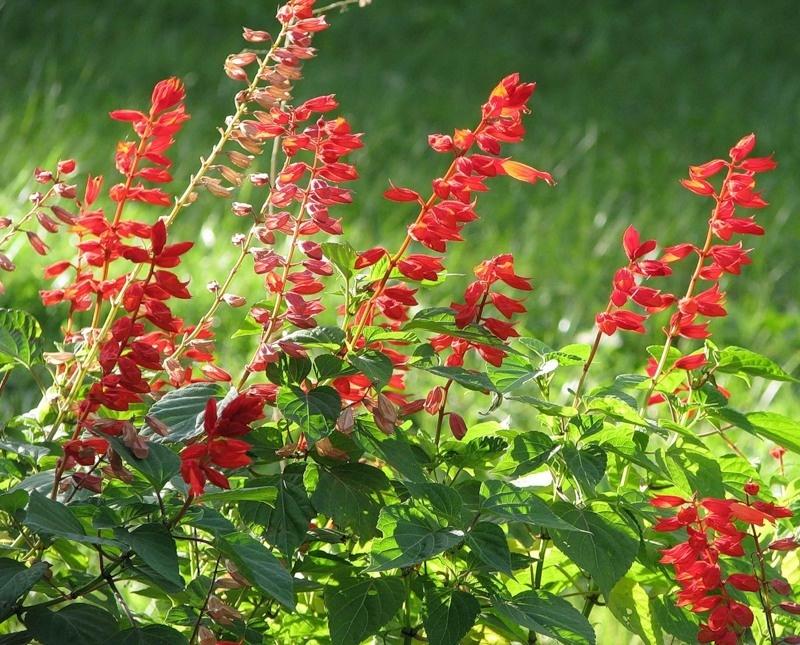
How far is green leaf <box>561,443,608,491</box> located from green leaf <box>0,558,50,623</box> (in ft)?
1.67

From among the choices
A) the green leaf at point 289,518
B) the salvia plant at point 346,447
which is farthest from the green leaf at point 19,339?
the green leaf at point 289,518

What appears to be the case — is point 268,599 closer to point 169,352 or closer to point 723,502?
point 169,352

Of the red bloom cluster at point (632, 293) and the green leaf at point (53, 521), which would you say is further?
the red bloom cluster at point (632, 293)

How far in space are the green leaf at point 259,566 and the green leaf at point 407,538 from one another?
80 mm

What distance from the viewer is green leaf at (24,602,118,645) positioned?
3.77 feet

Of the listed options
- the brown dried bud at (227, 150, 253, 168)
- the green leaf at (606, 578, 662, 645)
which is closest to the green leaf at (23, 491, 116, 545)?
the brown dried bud at (227, 150, 253, 168)

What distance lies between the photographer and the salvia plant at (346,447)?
1.19 meters

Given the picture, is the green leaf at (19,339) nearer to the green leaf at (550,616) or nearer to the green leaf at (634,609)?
the green leaf at (550,616)

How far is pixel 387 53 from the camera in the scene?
6375mm

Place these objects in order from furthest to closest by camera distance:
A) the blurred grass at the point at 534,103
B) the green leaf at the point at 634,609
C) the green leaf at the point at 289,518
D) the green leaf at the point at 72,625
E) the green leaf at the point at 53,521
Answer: the blurred grass at the point at 534,103 < the green leaf at the point at 634,609 < the green leaf at the point at 289,518 < the green leaf at the point at 72,625 < the green leaf at the point at 53,521

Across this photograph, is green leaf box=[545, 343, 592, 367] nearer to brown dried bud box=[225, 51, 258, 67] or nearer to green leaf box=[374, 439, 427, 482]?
green leaf box=[374, 439, 427, 482]

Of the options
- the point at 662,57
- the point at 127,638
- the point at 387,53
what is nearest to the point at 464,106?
the point at 387,53

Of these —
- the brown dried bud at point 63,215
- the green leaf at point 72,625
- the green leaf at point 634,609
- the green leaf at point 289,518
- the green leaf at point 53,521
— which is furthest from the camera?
the green leaf at point 634,609

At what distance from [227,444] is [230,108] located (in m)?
4.15
